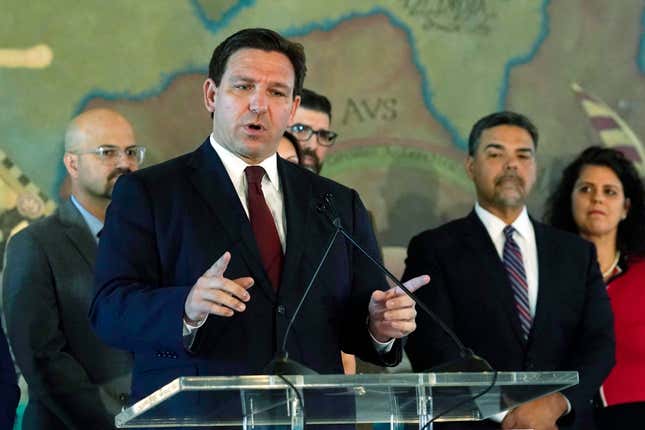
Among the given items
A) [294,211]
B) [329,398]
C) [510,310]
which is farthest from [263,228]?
[510,310]

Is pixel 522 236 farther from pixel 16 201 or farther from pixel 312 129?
pixel 16 201

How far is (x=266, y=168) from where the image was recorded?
336 centimetres

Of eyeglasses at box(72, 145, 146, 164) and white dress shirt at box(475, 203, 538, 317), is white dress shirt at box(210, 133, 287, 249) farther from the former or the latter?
white dress shirt at box(475, 203, 538, 317)

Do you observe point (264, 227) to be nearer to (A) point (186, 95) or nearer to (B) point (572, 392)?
(B) point (572, 392)

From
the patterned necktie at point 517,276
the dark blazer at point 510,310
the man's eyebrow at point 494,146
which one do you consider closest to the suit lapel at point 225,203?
the dark blazer at point 510,310

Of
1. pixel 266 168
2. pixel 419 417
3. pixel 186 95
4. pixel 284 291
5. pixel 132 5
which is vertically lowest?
pixel 419 417

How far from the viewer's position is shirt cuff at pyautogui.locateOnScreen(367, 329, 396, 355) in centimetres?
315

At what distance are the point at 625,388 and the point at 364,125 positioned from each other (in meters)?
1.65

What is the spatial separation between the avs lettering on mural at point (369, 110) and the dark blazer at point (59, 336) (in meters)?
1.64

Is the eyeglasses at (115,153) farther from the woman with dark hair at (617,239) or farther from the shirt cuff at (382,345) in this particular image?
the woman with dark hair at (617,239)

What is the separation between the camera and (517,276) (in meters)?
4.59

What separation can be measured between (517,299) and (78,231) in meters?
1.62

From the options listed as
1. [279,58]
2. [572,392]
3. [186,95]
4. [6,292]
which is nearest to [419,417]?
[279,58]

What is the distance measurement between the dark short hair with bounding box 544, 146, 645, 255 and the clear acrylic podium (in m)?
2.50
